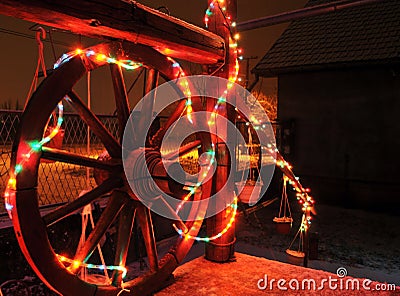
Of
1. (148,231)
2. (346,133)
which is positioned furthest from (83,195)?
(346,133)

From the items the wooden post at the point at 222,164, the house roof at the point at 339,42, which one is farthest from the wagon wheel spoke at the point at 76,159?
the house roof at the point at 339,42

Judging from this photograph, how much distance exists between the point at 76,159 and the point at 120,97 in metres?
0.68

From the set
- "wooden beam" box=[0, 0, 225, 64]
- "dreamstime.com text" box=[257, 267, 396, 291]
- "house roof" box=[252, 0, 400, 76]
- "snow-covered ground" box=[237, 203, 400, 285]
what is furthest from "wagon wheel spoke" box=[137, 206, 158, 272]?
"house roof" box=[252, 0, 400, 76]

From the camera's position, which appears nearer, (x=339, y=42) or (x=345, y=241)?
(x=345, y=241)

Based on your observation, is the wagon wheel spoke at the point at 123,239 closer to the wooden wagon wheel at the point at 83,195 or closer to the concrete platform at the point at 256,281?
the wooden wagon wheel at the point at 83,195

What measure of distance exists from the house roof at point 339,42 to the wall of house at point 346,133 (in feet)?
1.78

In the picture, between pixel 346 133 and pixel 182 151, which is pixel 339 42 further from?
pixel 182 151

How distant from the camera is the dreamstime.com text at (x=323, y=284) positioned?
3357mm

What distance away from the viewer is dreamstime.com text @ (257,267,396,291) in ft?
11.0

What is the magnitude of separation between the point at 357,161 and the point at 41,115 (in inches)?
408

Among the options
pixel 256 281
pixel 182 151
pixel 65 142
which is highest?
pixel 65 142

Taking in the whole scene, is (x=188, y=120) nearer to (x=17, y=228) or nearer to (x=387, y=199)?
(x=17, y=228)

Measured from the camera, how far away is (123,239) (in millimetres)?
2973

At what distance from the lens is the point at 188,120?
3664 millimetres
